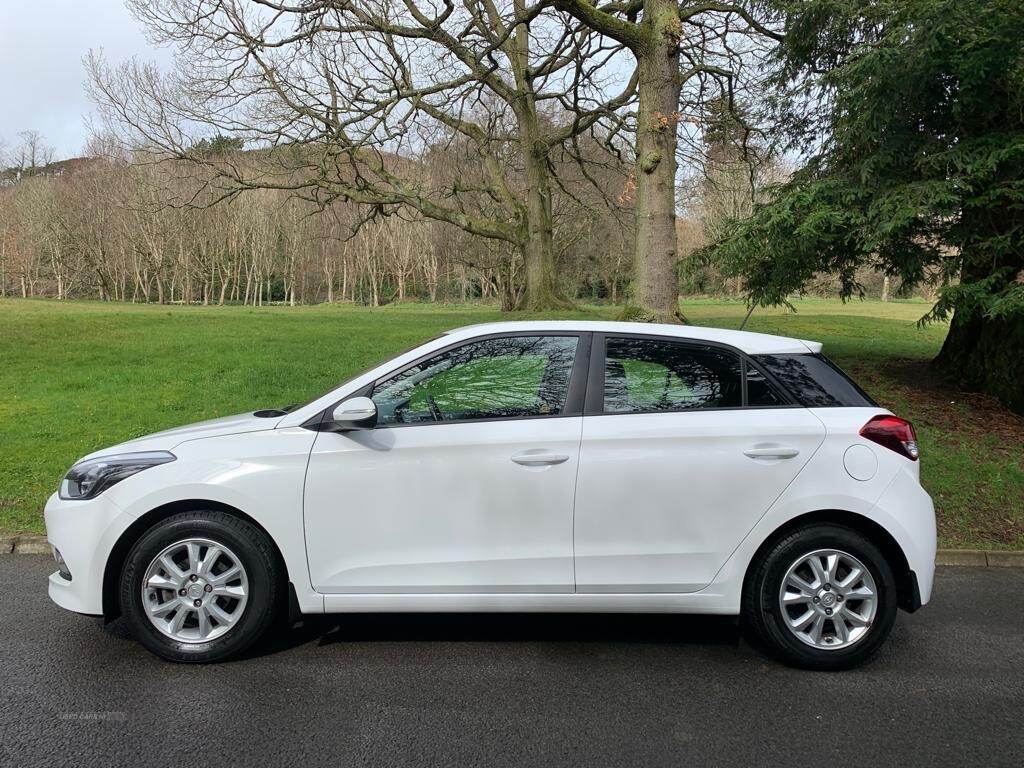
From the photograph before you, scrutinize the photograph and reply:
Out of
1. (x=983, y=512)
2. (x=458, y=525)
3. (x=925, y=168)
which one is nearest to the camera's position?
(x=458, y=525)

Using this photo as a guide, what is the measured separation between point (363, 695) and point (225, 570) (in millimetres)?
955

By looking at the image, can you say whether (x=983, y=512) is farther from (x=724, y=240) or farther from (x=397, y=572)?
(x=397, y=572)

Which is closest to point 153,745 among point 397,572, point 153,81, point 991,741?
point 397,572

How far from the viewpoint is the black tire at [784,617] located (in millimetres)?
3555

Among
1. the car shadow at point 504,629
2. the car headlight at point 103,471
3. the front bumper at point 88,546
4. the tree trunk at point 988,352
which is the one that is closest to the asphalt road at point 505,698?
the car shadow at point 504,629

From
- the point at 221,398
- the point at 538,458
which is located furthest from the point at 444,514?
the point at 221,398

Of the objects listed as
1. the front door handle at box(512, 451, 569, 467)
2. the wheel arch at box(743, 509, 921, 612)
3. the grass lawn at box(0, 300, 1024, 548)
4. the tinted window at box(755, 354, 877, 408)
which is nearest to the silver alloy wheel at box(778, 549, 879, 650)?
the wheel arch at box(743, 509, 921, 612)

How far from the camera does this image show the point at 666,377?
12.5ft

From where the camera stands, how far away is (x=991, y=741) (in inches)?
116

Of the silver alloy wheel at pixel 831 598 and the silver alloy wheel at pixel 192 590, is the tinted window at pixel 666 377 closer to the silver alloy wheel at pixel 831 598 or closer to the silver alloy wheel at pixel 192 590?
the silver alloy wheel at pixel 831 598

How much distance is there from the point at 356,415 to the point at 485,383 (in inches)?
27.7

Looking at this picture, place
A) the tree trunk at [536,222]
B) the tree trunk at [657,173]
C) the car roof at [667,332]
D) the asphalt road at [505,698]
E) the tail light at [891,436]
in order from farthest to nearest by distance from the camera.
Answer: the tree trunk at [536,222]
the tree trunk at [657,173]
the car roof at [667,332]
the tail light at [891,436]
the asphalt road at [505,698]

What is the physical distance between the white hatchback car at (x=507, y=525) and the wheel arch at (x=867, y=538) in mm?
10

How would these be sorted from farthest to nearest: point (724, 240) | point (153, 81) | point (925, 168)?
point (153, 81)
point (724, 240)
point (925, 168)
